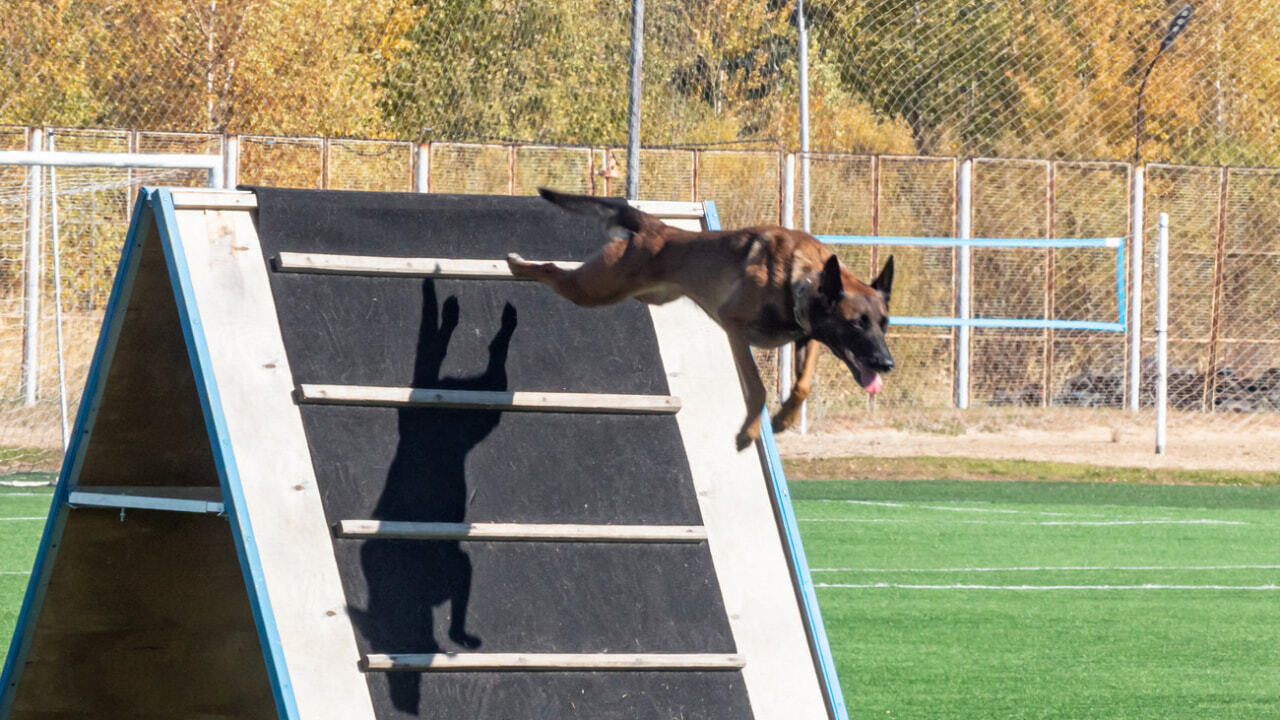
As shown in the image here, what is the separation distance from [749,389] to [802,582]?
62.6 inches

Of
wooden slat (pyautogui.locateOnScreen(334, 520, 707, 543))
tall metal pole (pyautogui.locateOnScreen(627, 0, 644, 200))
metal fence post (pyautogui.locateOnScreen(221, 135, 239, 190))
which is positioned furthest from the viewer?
metal fence post (pyautogui.locateOnScreen(221, 135, 239, 190))

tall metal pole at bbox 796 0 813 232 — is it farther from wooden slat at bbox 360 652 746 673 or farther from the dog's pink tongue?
the dog's pink tongue

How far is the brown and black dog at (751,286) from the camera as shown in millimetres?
3391

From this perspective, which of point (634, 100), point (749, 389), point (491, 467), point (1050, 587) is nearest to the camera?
point (749, 389)

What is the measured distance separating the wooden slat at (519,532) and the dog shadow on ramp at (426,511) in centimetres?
5

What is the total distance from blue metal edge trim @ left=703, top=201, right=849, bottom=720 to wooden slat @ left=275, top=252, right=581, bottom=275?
0.82m

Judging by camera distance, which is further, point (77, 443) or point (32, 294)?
point (32, 294)

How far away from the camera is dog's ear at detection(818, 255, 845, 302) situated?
3.39m

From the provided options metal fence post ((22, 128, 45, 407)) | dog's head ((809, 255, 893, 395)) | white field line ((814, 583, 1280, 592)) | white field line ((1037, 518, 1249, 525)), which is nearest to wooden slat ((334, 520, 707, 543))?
dog's head ((809, 255, 893, 395))

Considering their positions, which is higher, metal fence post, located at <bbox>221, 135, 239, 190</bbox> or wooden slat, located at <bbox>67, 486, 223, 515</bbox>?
metal fence post, located at <bbox>221, 135, 239, 190</bbox>

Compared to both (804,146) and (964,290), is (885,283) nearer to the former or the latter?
(804,146)

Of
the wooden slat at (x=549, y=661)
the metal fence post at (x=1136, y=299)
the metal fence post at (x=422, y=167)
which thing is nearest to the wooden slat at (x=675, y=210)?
the wooden slat at (x=549, y=661)

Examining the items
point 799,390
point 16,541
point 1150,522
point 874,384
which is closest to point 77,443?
point 799,390

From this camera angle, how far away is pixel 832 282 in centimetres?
340
